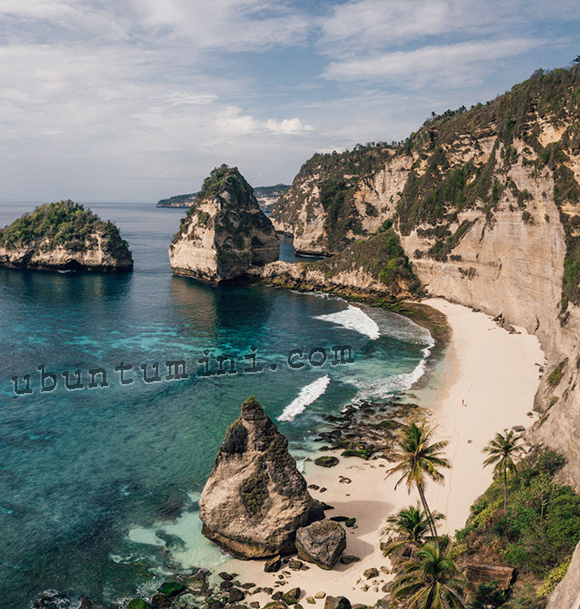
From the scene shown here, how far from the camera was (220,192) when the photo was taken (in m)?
122

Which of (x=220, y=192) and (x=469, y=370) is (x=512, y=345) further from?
(x=220, y=192)

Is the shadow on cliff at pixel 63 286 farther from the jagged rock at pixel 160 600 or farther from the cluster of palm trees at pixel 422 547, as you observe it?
the cluster of palm trees at pixel 422 547

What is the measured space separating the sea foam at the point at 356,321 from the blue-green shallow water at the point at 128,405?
84 centimetres

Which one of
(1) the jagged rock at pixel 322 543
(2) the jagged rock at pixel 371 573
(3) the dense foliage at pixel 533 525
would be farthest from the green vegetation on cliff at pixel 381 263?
(2) the jagged rock at pixel 371 573

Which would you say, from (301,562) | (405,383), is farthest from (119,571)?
(405,383)

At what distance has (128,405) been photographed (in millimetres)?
50750

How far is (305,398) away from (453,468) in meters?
19.1

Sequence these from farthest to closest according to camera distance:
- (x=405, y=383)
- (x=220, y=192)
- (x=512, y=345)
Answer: (x=220, y=192)
(x=512, y=345)
(x=405, y=383)

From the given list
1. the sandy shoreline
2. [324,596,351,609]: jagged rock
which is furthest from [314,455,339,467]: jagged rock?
[324,596,351,609]: jagged rock

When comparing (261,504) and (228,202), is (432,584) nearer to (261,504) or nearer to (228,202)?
(261,504)

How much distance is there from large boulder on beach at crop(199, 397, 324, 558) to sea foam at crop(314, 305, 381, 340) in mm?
45583

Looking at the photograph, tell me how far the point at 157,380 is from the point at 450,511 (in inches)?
1456

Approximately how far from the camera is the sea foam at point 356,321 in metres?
78.8

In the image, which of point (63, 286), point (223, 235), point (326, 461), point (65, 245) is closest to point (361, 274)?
point (223, 235)
